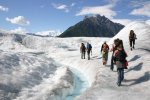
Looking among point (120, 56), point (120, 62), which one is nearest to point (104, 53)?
point (120, 56)

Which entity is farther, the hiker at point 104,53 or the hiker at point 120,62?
the hiker at point 104,53

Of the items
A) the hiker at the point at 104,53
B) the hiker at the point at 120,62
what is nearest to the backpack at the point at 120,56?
the hiker at the point at 120,62

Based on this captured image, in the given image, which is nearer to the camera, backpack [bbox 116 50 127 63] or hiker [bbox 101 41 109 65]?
backpack [bbox 116 50 127 63]

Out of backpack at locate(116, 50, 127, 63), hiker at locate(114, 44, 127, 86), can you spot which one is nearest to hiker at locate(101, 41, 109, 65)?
hiker at locate(114, 44, 127, 86)

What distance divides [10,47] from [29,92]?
73609mm

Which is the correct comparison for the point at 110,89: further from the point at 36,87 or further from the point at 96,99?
the point at 36,87

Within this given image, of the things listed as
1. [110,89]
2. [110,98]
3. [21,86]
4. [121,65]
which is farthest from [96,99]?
[21,86]

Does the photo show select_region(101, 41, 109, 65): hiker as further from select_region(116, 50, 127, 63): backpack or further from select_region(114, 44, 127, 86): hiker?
select_region(116, 50, 127, 63): backpack

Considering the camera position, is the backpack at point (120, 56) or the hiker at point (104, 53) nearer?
the backpack at point (120, 56)

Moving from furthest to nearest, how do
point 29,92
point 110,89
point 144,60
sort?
point 144,60 → point 29,92 → point 110,89

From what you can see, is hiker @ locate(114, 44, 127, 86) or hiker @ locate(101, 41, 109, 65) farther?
hiker @ locate(101, 41, 109, 65)

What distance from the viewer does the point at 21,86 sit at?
25328 mm

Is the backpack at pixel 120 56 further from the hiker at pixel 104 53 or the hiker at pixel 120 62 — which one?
the hiker at pixel 104 53

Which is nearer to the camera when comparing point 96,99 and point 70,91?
point 96,99
